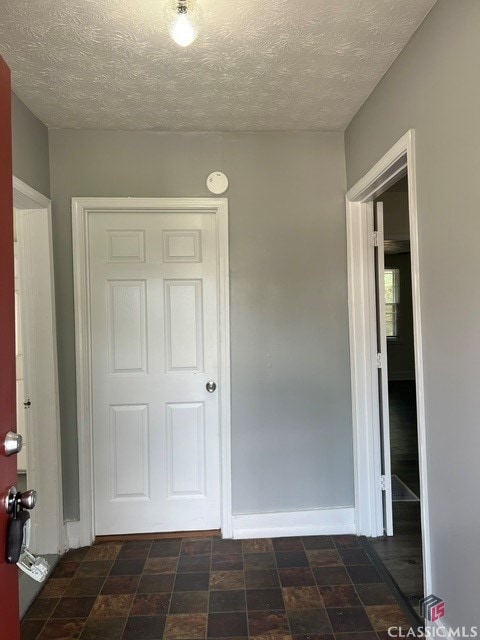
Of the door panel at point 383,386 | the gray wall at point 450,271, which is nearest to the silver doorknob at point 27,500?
the gray wall at point 450,271

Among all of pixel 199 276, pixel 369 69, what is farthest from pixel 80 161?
pixel 369 69

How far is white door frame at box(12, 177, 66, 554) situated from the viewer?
7.38 feet

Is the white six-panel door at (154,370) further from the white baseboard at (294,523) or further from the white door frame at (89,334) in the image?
the white baseboard at (294,523)

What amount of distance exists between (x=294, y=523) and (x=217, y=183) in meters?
2.12

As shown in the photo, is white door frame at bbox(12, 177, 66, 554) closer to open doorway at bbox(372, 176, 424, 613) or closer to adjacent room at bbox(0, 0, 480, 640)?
adjacent room at bbox(0, 0, 480, 640)

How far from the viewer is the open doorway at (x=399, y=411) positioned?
2.20m

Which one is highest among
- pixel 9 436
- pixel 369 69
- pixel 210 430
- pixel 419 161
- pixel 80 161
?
pixel 369 69

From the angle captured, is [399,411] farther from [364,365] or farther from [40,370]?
[40,370]

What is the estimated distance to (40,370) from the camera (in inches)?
89.7

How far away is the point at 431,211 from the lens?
153cm

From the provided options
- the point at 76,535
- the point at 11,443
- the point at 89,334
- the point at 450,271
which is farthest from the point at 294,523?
the point at 11,443

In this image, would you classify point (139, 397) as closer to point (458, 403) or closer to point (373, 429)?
point (373, 429)

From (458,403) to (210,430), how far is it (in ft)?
4.94

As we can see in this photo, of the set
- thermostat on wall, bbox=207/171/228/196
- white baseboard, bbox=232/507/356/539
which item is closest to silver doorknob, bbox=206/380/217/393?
white baseboard, bbox=232/507/356/539
